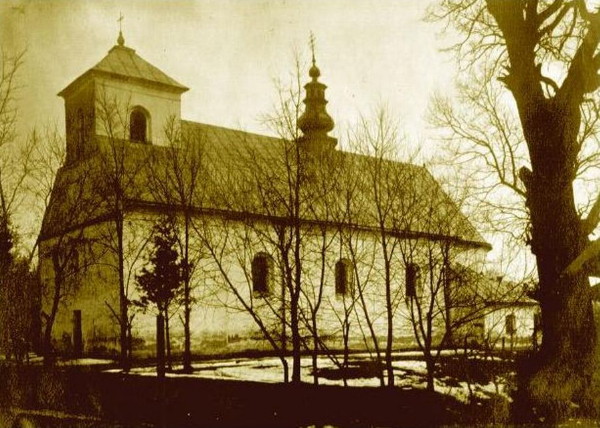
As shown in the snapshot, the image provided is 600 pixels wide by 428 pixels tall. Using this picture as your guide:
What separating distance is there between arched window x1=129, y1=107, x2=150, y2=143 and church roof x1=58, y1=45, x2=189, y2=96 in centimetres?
142

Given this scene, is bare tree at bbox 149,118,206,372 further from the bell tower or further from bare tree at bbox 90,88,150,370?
the bell tower

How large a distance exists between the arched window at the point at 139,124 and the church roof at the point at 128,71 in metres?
1.42

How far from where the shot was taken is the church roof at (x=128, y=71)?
92.7 feet

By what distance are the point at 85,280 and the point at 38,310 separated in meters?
6.95

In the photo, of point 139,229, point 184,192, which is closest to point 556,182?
point 184,192

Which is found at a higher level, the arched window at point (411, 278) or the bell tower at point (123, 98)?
the bell tower at point (123, 98)

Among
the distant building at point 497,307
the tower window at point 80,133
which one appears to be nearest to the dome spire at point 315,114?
the tower window at point 80,133

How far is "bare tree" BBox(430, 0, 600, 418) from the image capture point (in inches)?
407

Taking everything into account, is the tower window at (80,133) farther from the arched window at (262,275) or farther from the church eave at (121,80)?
the arched window at (262,275)

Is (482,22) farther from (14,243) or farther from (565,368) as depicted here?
(14,243)

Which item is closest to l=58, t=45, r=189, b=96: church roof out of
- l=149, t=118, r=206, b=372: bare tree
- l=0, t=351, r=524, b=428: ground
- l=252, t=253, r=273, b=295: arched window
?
l=149, t=118, r=206, b=372: bare tree

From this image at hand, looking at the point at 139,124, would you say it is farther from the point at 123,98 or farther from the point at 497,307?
the point at 497,307

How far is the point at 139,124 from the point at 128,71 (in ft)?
8.00

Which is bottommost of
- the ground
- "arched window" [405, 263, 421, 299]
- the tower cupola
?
the ground
